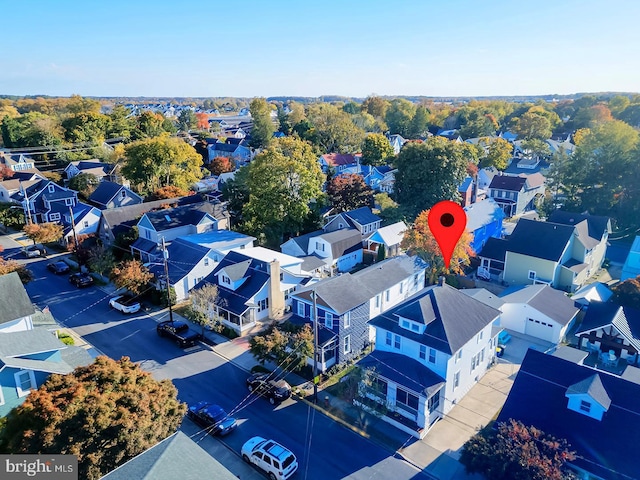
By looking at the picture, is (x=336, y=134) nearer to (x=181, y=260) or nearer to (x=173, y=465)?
(x=181, y=260)

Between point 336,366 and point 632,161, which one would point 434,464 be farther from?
point 632,161

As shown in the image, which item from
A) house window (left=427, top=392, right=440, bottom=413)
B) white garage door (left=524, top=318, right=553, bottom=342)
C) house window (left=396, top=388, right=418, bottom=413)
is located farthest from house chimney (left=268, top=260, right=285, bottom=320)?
white garage door (left=524, top=318, right=553, bottom=342)

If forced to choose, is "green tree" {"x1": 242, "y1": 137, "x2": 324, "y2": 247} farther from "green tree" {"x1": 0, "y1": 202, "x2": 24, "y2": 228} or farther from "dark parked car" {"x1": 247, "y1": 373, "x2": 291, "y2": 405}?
"green tree" {"x1": 0, "y1": 202, "x2": 24, "y2": 228}

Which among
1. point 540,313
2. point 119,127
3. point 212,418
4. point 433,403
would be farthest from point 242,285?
point 119,127

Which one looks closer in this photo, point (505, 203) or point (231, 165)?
point (505, 203)

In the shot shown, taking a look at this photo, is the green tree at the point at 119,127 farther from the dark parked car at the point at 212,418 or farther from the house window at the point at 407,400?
the house window at the point at 407,400

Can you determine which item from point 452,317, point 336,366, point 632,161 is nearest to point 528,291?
point 452,317

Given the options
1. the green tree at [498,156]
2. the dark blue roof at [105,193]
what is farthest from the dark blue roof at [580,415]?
the green tree at [498,156]
